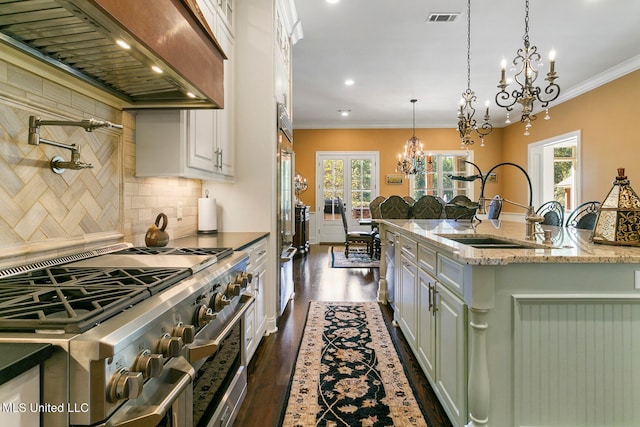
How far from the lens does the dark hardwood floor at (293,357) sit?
1.79 m

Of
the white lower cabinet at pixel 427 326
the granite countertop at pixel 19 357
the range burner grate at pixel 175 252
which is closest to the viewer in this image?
the granite countertop at pixel 19 357

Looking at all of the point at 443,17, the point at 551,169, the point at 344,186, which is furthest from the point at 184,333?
the point at 551,169

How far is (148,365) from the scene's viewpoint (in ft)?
2.43

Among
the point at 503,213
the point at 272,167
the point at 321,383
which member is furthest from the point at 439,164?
the point at 321,383

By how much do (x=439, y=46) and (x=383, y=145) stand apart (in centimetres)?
418

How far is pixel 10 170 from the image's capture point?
1.16 m

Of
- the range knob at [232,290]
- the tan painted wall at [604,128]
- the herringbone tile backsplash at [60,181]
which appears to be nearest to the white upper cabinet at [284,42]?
the herringbone tile backsplash at [60,181]

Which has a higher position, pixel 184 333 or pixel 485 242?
pixel 485 242

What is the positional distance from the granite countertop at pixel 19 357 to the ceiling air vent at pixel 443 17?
13.4ft

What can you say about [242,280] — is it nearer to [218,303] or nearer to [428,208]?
[218,303]

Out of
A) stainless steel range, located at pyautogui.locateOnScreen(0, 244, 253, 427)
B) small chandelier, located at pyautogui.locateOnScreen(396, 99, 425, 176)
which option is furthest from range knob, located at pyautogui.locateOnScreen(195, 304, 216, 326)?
small chandelier, located at pyautogui.locateOnScreen(396, 99, 425, 176)

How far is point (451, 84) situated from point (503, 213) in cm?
437

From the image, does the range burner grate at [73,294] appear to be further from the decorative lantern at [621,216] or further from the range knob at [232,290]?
the decorative lantern at [621,216]

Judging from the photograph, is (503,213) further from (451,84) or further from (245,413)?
(245,413)
